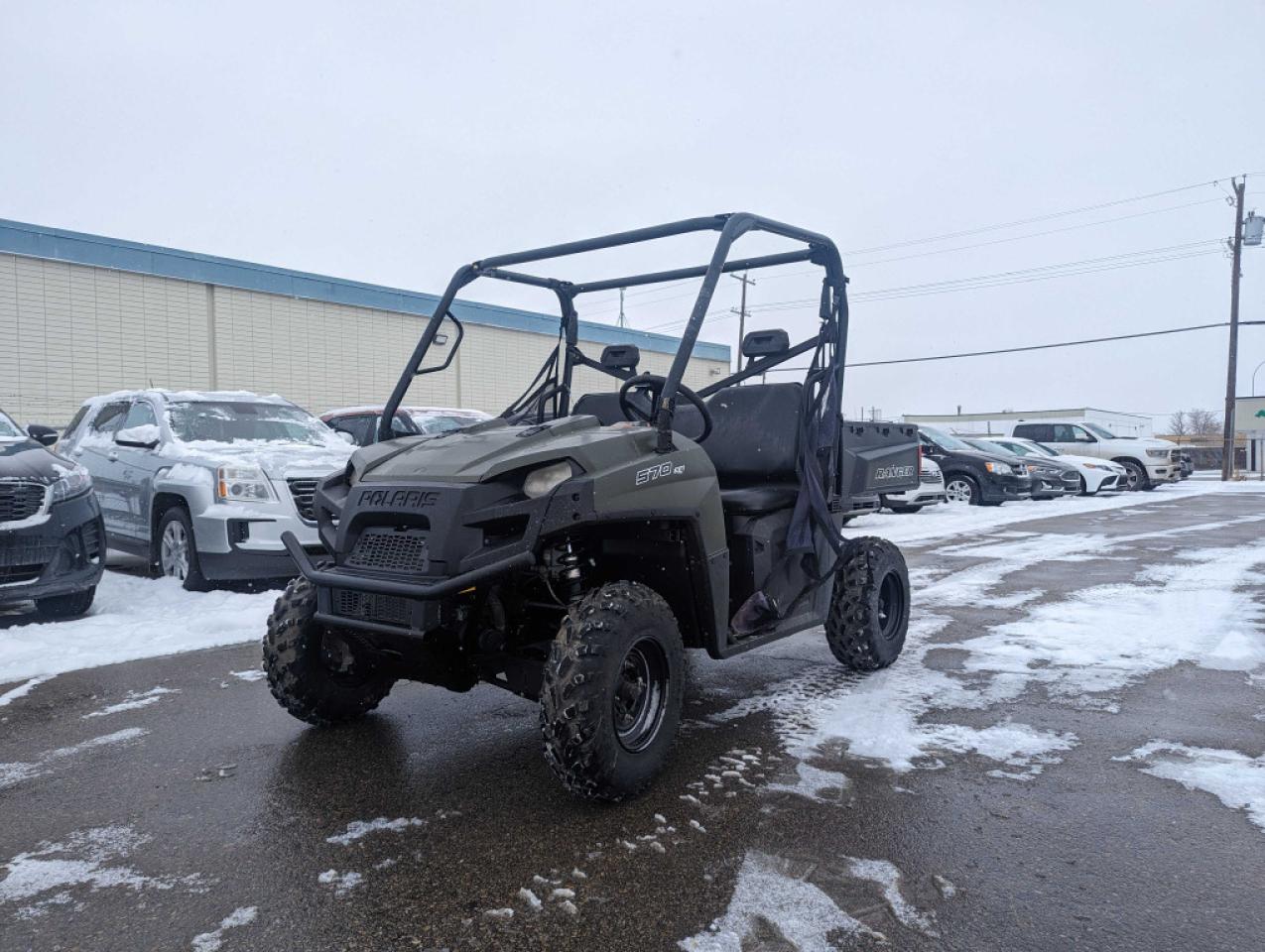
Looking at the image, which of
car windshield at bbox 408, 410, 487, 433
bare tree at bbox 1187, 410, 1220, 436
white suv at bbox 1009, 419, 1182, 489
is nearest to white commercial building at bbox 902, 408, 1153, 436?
bare tree at bbox 1187, 410, 1220, 436

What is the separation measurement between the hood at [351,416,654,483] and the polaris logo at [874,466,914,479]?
7.16 feet

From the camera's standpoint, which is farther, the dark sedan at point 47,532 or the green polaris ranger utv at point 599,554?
the dark sedan at point 47,532

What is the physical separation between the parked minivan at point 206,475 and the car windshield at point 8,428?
0.93 metres

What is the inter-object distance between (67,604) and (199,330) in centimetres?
1634

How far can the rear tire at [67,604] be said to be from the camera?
6480 mm

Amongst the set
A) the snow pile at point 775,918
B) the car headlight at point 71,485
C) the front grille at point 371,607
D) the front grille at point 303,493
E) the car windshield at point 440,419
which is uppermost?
the car windshield at point 440,419

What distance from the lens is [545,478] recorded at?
131 inches

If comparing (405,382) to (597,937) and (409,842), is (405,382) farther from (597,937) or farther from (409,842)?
(597,937)

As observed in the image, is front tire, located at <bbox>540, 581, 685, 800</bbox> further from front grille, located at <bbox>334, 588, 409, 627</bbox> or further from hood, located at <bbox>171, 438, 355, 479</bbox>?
hood, located at <bbox>171, 438, 355, 479</bbox>

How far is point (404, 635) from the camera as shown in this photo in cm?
318

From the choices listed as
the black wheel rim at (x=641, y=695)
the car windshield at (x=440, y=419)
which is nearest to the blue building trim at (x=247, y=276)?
the car windshield at (x=440, y=419)

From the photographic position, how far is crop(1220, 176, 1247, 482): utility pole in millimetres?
31156

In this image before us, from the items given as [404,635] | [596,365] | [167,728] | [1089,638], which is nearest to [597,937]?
[404,635]

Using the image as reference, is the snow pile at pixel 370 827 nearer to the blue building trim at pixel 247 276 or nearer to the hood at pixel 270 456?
the hood at pixel 270 456
